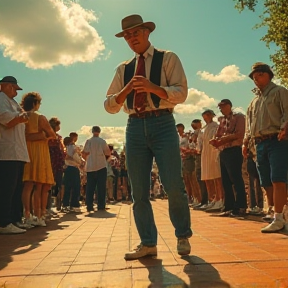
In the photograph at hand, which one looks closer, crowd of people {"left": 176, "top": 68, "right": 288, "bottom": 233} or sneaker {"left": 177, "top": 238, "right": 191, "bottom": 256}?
sneaker {"left": 177, "top": 238, "right": 191, "bottom": 256}

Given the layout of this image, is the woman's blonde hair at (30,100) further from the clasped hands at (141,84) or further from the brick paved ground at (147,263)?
the clasped hands at (141,84)

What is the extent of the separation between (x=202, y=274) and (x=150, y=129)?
137 centimetres

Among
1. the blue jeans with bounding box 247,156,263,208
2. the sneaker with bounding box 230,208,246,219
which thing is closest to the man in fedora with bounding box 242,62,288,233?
the sneaker with bounding box 230,208,246,219

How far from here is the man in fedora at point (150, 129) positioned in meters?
3.90

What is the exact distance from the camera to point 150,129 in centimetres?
394

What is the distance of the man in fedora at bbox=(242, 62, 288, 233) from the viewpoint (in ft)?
18.4

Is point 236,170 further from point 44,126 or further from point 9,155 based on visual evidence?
point 9,155

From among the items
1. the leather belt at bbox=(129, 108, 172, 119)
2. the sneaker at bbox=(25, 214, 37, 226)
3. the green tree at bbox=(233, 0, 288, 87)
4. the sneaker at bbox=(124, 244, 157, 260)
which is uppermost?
the green tree at bbox=(233, 0, 288, 87)

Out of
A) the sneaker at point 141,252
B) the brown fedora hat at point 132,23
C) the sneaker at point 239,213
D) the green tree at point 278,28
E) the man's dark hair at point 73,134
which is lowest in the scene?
the sneaker at point 141,252

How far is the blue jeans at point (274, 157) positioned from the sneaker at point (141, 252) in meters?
2.33

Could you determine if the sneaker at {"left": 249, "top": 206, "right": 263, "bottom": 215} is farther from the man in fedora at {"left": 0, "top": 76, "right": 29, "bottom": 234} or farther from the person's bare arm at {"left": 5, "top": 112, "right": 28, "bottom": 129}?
the person's bare arm at {"left": 5, "top": 112, "right": 28, "bottom": 129}

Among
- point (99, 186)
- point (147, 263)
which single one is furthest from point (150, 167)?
point (99, 186)

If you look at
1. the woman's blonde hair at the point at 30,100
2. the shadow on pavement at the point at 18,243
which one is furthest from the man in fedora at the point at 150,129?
the woman's blonde hair at the point at 30,100

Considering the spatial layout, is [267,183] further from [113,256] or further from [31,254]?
[31,254]
